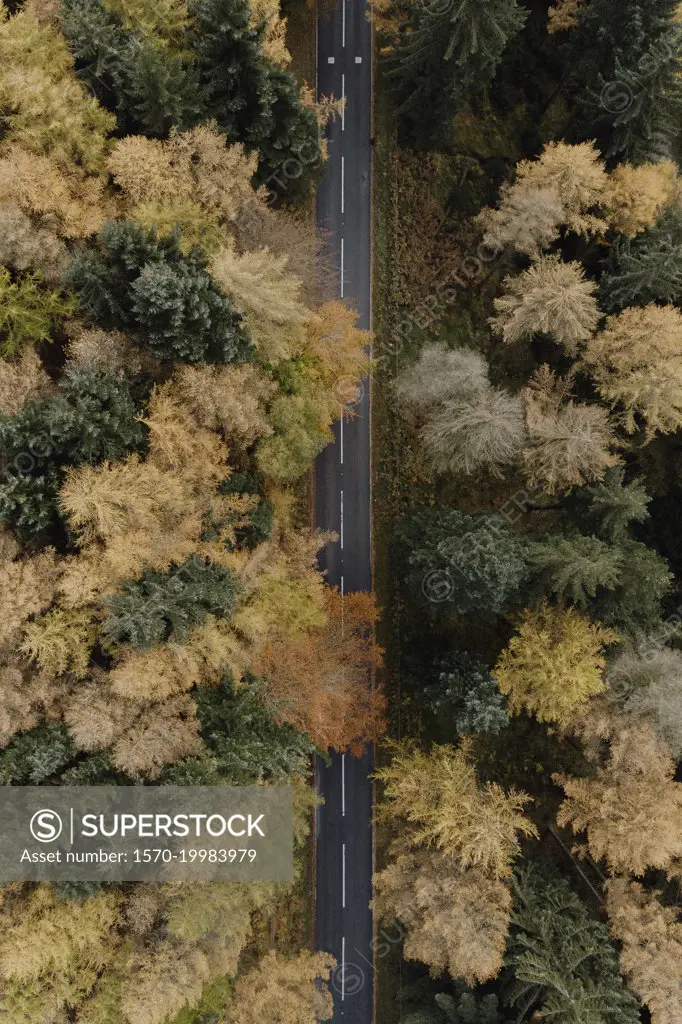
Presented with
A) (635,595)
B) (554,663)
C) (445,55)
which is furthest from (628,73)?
(554,663)

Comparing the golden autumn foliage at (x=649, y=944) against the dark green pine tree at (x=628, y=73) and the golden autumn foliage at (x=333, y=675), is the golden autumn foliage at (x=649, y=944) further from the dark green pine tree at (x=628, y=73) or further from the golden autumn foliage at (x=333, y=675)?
the dark green pine tree at (x=628, y=73)

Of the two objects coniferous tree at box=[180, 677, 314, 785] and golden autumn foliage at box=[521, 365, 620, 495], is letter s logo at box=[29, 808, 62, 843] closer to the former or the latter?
coniferous tree at box=[180, 677, 314, 785]

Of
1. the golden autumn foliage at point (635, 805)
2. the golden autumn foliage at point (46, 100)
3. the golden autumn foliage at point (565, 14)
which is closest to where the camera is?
the golden autumn foliage at point (46, 100)

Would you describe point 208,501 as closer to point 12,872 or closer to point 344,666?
point 344,666

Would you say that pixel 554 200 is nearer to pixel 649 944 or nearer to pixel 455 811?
pixel 455 811

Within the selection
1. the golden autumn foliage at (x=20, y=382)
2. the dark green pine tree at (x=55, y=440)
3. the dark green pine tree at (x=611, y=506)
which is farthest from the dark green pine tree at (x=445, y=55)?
the golden autumn foliage at (x=20, y=382)

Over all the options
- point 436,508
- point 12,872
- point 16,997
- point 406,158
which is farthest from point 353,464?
point 16,997
